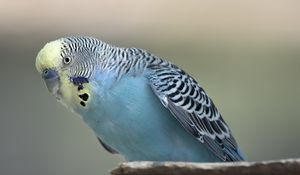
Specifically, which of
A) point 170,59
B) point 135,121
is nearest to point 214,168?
point 135,121

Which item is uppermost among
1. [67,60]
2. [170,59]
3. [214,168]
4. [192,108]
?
[170,59]

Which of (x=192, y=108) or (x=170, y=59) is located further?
(x=170, y=59)

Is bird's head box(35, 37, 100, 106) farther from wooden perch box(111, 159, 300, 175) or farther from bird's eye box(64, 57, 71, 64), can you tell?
wooden perch box(111, 159, 300, 175)

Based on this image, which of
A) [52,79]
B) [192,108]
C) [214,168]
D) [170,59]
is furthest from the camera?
[170,59]

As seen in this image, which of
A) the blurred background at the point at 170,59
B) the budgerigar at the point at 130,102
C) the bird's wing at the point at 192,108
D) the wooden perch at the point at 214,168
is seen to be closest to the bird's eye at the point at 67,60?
the budgerigar at the point at 130,102

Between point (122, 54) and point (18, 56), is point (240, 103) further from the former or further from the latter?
point (122, 54)

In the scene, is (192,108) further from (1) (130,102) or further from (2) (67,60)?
(2) (67,60)

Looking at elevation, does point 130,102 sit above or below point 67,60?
below

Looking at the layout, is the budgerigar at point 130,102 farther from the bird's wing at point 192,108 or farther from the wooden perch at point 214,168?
the wooden perch at point 214,168
